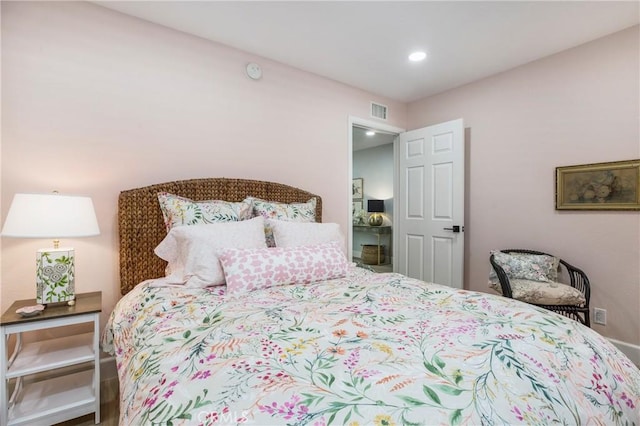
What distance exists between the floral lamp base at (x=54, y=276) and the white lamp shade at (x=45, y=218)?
0.62 feet

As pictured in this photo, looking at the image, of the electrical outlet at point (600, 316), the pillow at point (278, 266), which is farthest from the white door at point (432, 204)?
the pillow at point (278, 266)

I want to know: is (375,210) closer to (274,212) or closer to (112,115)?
(274,212)

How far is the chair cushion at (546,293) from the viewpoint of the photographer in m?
2.27

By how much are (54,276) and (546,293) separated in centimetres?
325

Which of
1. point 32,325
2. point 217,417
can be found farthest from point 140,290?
point 217,417

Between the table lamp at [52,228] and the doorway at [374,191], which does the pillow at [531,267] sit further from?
the table lamp at [52,228]

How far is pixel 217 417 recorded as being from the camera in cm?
64

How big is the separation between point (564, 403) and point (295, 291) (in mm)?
1131

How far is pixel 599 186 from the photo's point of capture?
243 centimetres

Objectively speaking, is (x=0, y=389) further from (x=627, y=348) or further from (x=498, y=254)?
(x=627, y=348)

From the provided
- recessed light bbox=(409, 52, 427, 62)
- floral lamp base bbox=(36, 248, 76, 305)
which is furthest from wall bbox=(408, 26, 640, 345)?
floral lamp base bbox=(36, 248, 76, 305)

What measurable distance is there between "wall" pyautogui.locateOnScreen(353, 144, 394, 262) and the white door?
2.29 meters

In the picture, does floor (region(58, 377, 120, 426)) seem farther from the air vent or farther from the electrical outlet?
the electrical outlet

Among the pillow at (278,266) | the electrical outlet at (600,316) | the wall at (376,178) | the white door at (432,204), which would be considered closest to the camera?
the pillow at (278,266)
